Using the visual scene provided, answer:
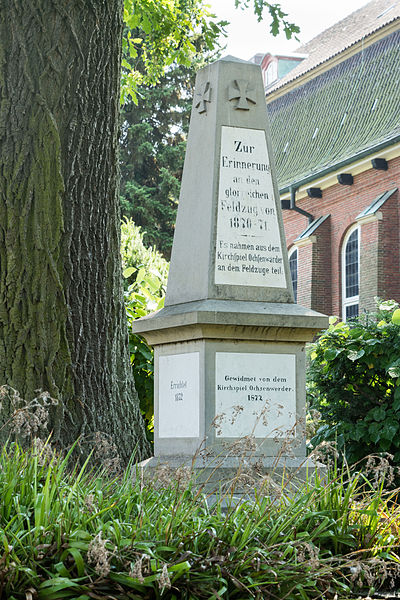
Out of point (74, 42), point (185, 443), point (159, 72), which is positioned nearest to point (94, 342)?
point (185, 443)

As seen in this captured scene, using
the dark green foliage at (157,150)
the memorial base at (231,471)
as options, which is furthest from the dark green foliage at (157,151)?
the memorial base at (231,471)

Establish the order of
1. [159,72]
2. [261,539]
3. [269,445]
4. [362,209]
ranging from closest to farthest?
[261,539] < [269,445] < [159,72] < [362,209]

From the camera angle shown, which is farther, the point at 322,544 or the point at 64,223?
the point at 64,223

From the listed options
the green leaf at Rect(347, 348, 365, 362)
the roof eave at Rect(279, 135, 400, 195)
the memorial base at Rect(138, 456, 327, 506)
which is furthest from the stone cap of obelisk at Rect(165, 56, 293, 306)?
the roof eave at Rect(279, 135, 400, 195)

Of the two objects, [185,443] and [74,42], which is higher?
[74,42]

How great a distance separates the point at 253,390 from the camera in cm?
577

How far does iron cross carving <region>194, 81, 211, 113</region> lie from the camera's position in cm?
622

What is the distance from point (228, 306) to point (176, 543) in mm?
2344

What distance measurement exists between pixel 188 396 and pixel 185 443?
296 millimetres


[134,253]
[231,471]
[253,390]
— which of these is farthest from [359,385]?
[134,253]

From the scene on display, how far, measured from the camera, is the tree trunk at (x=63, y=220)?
601cm

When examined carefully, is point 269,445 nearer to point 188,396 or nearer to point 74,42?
point 188,396

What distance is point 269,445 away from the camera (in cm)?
577

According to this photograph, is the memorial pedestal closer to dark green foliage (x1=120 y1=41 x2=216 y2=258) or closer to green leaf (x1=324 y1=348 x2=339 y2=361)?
green leaf (x1=324 y1=348 x2=339 y2=361)
